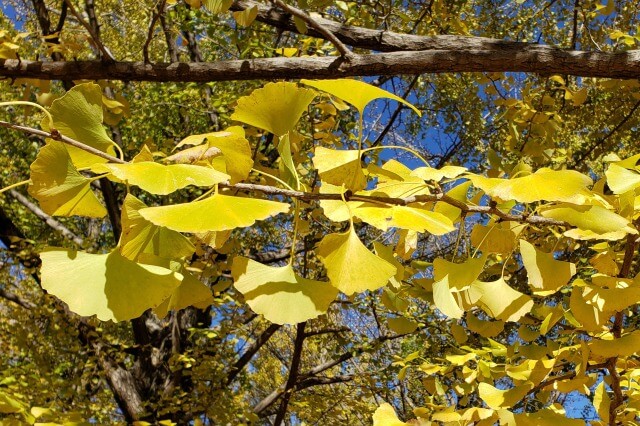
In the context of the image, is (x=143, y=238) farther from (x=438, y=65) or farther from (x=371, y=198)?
(x=438, y=65)

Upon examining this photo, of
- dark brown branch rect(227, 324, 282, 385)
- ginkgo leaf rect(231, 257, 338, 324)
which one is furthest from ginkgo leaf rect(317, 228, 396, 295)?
dark brown branch rect(227, 324, 282, 385)

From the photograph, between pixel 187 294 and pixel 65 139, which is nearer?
pixel 65 139

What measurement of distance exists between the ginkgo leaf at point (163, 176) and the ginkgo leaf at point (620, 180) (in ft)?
1.41

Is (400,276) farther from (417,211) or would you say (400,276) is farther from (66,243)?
(66,243)

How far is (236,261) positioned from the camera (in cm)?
57

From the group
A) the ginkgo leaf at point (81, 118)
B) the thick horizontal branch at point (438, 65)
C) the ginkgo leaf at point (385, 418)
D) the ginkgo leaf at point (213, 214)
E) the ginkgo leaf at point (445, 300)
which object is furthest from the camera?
the thick horizontal branch at point (438, 65)

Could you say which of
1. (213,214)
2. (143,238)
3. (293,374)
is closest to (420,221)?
(213,214)

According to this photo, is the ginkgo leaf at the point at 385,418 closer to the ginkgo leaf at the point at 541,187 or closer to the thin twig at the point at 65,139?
the ginkgo leaf at the point at 541,187

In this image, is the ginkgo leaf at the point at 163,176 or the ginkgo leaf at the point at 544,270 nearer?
the ginkgo leaf at the point at 163,176

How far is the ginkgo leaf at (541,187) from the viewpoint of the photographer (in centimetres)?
52

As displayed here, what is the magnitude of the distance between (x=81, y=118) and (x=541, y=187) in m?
0.46

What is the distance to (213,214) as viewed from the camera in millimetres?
459

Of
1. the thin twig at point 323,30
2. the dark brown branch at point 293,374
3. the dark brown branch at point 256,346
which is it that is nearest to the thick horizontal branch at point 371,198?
the thin twig at point 323,30

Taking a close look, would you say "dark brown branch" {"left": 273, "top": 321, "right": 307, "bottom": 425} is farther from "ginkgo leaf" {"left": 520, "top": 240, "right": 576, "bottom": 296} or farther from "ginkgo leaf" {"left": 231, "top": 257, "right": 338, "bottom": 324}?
"ginkgo leaf" {"left": 231, "top": 257, "right": 338, "bottom": 324}
